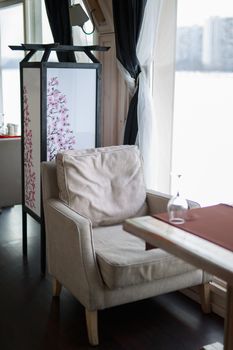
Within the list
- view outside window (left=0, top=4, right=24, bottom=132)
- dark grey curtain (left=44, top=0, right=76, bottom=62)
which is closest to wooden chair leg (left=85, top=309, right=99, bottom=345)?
dark grey curtain (left=44, top=0, right=76, bottom=62)

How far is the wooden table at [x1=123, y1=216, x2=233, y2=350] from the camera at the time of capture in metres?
1.63

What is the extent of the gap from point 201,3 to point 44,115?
1.24 m

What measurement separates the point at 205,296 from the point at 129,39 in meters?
1.83

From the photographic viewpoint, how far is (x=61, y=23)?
14.0ft

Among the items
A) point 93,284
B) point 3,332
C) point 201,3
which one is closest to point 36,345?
point 3,332

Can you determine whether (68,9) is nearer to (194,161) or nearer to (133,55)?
(133,55)

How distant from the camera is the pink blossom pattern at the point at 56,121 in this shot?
10.5 feet

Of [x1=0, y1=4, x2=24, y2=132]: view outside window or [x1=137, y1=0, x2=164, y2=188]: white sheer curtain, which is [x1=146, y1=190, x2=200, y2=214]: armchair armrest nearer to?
[x1=137, y1=0, x2=164, y2=188]: white sheer curtain

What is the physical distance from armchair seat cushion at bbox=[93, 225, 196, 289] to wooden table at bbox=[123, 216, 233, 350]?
0.37 meters

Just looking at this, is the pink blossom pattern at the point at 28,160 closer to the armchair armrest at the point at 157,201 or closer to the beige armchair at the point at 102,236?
the beige armchair at the point at 102,236

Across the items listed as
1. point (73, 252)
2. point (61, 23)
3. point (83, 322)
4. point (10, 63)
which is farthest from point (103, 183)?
point (10, 63)

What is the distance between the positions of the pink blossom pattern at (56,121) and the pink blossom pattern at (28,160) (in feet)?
0.66

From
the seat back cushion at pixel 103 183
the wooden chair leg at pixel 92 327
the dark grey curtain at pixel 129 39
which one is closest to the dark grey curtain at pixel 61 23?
the dark grey curtain at pixel 129 39

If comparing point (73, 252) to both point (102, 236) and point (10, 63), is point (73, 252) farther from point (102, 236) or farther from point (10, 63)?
point (10, 63)
